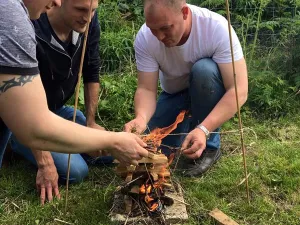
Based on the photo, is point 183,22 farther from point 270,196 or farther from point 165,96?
point 270,196

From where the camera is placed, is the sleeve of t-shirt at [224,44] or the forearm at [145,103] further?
the forearm at [145,103]

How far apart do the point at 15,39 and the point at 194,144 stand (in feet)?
5.50

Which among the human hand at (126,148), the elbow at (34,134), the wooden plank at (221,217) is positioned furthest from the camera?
the wooden plank at (221,217)

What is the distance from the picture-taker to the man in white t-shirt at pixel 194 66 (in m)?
3.33

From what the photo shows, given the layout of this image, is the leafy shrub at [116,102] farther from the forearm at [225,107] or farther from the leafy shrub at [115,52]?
the forearm at [225,107]

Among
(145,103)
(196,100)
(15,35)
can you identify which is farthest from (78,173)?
(15,35)

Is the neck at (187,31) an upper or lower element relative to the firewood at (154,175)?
upper

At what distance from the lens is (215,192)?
3615mm

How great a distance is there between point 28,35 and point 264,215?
2.20 m

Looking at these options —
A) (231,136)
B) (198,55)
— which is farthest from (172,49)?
(231,136)

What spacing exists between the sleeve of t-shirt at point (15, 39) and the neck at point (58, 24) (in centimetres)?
150

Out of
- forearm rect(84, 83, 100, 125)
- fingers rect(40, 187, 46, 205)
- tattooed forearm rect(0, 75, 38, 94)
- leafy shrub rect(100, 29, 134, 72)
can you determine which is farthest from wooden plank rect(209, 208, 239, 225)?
leafy shrub rect(100, 29, 134, 72)

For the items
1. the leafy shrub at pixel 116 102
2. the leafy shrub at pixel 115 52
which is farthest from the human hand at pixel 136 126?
the leafy shrub at pixel 115 52

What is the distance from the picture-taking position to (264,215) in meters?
3.31
